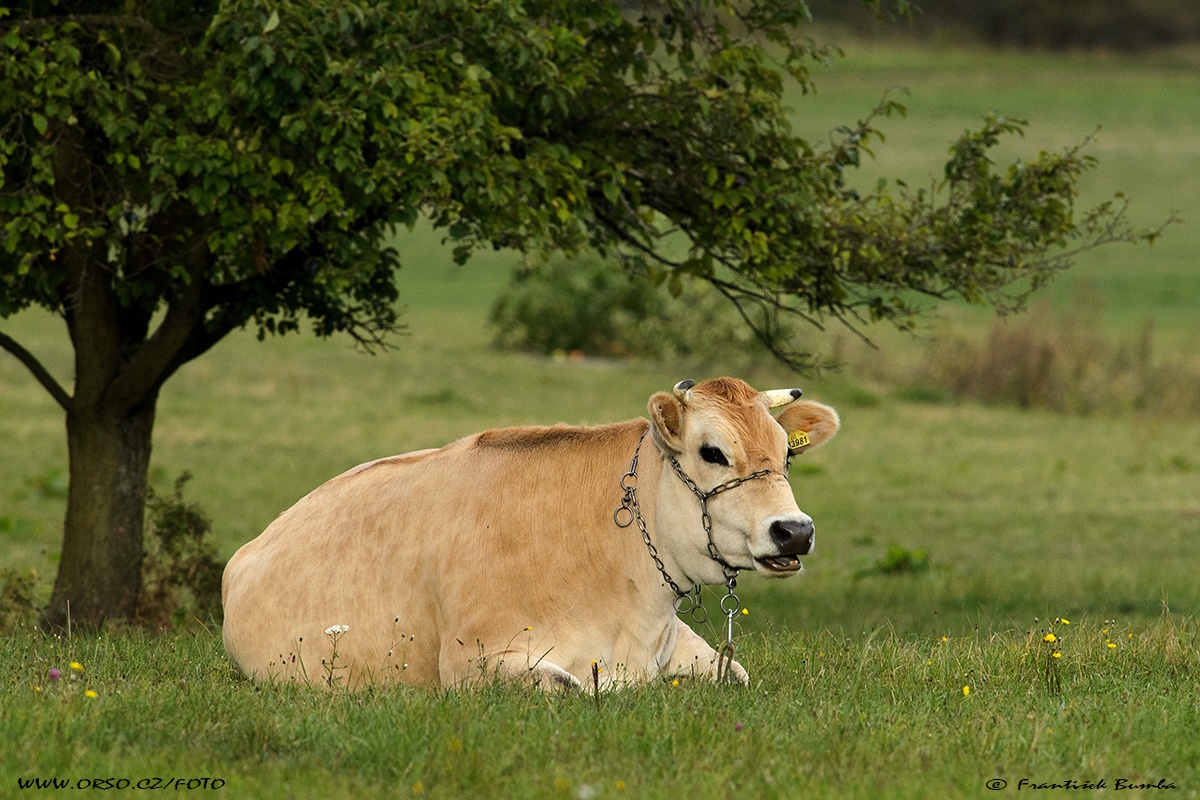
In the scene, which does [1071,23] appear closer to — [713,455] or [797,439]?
[797,439]

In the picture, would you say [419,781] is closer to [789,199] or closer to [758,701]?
[758,701]

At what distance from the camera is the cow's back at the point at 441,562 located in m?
7.83

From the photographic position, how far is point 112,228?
1084 centimetres

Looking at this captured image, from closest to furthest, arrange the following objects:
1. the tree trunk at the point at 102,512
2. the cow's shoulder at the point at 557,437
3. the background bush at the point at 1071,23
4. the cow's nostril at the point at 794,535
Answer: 1. the cow's nostril at the point at 794,535
2. the cow's shoulder at the point at 557,437
3. the tree trunk at the point at 102,512
4. the background bush at the point at 1071,23

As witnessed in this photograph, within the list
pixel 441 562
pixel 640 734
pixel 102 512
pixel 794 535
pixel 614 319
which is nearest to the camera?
pixel 640 734

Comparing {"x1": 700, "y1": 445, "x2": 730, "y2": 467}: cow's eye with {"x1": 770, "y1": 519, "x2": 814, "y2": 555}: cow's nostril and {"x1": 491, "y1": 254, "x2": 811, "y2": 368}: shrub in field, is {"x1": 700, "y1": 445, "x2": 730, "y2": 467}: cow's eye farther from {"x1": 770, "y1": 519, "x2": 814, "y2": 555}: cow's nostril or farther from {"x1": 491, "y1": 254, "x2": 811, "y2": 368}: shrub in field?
{"x1": 491, "y1": 254, "x2": 811, "y2": 368}: shrub in field

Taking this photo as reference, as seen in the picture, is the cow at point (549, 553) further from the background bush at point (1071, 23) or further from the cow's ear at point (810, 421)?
the background bush at point (1071, 23)

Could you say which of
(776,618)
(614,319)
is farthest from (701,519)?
(614,319)

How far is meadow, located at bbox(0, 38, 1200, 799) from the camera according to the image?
19.1 ft

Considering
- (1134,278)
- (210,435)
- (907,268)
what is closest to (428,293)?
(1134,278)

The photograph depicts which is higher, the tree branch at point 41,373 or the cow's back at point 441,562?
the tree branch at point 41,373

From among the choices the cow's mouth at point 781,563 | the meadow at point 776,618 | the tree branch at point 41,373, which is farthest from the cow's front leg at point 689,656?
Answer: the tree branch at point 41,373

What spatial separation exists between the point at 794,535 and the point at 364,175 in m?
4.17

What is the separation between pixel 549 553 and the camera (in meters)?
7.89
